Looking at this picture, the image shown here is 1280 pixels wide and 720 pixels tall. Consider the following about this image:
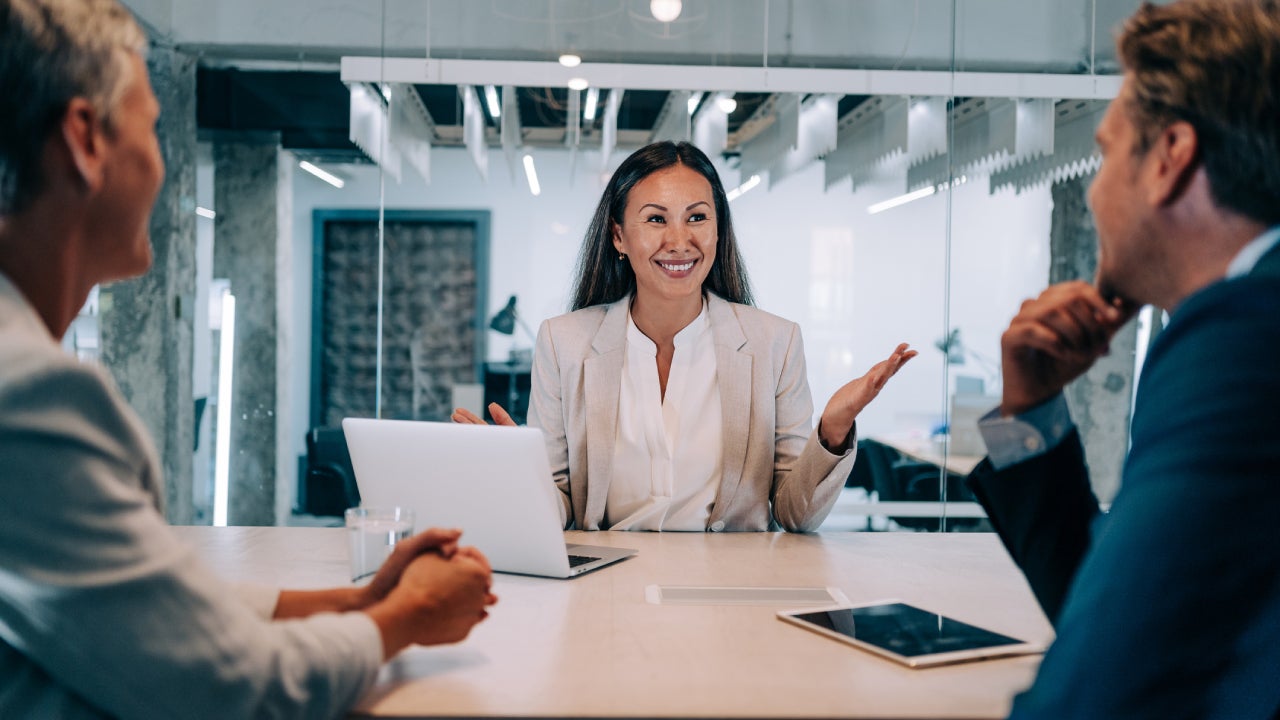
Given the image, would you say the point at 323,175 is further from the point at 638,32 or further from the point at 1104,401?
the point at 1104,401

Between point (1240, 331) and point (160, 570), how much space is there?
1.07m

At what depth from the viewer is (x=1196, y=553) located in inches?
35.6

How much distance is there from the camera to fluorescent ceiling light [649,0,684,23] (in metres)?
4.70

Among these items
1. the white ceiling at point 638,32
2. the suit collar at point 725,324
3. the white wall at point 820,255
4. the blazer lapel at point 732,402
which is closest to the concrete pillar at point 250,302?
the white wall at point 820,255

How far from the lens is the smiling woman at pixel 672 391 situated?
8.07ft

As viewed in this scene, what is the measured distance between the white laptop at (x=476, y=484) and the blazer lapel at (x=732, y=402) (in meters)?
0.72

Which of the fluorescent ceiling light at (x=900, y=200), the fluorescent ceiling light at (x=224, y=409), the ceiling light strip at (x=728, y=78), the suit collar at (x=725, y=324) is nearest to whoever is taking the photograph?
the suit collar at (x=725, y=324)

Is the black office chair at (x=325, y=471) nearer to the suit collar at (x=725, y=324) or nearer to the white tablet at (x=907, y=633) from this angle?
the suit collar at (x=725, y=324)

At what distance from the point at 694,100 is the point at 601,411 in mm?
2589

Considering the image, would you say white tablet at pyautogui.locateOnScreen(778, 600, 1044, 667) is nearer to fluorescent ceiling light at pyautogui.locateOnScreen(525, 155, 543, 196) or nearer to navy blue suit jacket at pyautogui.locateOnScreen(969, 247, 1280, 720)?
navy blue suit jacket at pyautogui.locateOnScreen(969, 247, 1280, 720)

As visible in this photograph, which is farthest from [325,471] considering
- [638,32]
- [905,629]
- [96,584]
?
[96,584]

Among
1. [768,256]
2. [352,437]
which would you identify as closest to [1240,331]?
[352,437]

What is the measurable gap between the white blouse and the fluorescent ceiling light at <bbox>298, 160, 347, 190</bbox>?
267 cm

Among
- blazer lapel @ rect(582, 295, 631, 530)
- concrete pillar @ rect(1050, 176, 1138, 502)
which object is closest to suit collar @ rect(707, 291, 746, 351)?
blazer lapel @ rect(582, 295, 631, 530)
